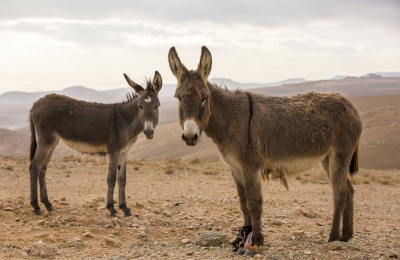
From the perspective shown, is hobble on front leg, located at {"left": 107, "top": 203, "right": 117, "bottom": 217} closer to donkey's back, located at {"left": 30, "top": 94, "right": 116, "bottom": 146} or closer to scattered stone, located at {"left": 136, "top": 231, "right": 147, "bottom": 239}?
donkey's back, located at {"left": 30, "top": 94, "right": 116, "bottom": 146}

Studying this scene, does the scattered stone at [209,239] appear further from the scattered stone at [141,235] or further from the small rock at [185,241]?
the scattered stone at [141,235]

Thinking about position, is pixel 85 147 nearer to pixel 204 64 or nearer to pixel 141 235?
pixel 141 235

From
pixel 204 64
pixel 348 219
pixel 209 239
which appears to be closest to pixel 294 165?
pixel 348 219

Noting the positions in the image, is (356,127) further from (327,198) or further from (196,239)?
(327,198)

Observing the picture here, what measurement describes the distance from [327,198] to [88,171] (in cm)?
940

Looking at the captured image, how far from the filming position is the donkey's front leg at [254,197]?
577 cm

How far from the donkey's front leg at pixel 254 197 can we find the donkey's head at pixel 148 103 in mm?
3779

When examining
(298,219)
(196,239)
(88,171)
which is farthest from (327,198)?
(88,171)

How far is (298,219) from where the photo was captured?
343 inches

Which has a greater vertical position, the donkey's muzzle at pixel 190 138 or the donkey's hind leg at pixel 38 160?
the donkey's muzzle at pixel 190 138

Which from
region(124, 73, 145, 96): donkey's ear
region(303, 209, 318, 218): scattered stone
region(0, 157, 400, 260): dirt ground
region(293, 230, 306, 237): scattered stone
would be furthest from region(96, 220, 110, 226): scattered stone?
region(303, 209, 318, 218): scattered stone

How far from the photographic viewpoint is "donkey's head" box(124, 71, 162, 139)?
910 centimetres

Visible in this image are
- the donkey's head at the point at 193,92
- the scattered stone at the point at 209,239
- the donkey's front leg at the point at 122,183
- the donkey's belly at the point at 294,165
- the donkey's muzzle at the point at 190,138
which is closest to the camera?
the donkey's muzzle at the point at 190,138

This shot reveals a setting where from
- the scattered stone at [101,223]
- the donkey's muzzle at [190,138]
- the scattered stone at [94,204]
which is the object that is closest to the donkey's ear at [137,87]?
the scattered stone at [94,204]
